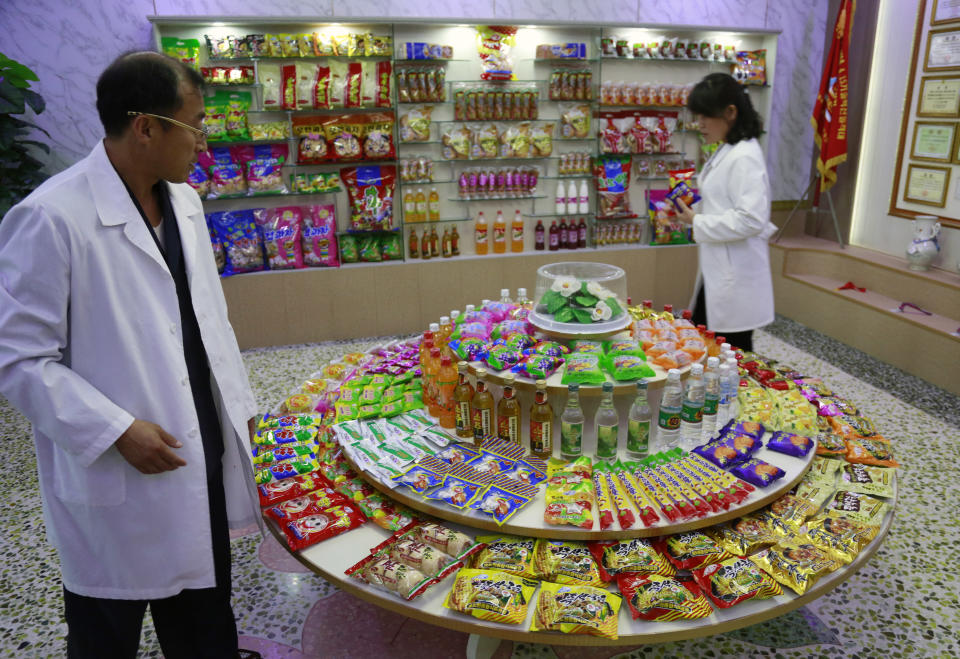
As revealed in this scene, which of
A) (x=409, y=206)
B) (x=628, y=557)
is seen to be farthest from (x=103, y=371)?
(x=409, y=206)

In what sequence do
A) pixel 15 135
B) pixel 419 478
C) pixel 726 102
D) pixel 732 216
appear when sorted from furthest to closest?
pixel 15 135
pixel 732 216
pixel 726 102
pixel 419 478

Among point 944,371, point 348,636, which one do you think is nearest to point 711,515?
point 348,636

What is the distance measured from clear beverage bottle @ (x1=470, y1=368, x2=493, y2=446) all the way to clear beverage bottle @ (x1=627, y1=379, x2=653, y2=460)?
1.62ft

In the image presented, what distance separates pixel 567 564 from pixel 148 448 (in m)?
1.15

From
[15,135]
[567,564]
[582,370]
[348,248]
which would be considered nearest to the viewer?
A: [567,564]

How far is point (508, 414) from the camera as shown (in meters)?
2.20

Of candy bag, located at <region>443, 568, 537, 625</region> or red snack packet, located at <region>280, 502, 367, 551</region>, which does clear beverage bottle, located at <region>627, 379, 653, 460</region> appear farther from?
red snack packet, located at <region>280, 502, 367, 551</region>

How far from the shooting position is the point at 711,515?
1.88 metres

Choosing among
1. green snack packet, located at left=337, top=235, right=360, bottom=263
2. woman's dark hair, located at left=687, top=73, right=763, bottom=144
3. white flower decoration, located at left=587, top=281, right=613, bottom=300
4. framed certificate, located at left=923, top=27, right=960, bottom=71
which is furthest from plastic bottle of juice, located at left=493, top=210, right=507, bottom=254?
framed certificate, located at left=923, top=27, right=960, bottom=71

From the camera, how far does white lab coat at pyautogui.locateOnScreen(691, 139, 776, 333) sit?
3129 millimetres

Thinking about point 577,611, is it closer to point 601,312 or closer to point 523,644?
point 523,644

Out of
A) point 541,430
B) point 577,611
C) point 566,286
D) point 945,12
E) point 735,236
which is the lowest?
point 577,611

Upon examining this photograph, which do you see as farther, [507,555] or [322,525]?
[322,525]

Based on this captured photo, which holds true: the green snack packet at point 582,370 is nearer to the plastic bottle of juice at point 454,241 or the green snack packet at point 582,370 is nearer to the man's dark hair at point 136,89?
the man's dark hair at point 136,89
